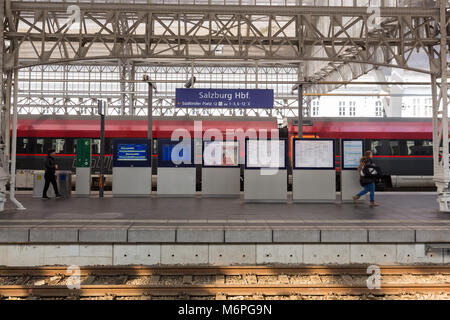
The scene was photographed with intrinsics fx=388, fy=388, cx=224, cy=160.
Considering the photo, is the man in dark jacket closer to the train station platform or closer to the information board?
the information board

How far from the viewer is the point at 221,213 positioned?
8.84 m

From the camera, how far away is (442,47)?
951cm

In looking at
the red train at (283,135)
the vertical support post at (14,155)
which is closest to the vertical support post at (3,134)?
the vertical support post at (14,155)

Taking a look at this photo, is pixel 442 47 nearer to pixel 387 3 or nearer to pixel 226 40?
pixel 387 3

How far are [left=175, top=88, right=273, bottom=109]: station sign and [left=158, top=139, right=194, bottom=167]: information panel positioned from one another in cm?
137

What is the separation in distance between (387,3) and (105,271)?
12008 mm

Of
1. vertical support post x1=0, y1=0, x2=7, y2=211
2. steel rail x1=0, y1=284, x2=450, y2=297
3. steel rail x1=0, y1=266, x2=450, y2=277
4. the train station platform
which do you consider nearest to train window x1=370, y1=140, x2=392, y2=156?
the train station platform

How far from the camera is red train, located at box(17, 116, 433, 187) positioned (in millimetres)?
16438

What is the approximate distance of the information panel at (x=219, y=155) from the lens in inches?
484

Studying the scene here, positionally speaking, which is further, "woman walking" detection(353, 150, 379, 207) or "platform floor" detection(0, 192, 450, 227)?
"woman walking" detection(353, 150, 379, 207)

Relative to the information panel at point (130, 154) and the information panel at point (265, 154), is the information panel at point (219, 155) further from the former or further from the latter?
the information panel at point (130, 154)

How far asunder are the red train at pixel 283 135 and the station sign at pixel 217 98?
365cm

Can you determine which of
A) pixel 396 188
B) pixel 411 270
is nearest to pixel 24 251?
pixel 411 270

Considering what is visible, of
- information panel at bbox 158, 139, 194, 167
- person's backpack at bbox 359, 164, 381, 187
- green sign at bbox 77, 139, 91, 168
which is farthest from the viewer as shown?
green sign at bbox 77, 139, 91, 168
